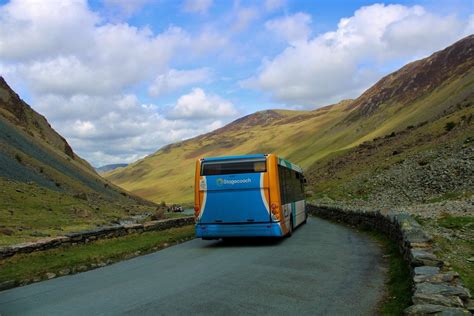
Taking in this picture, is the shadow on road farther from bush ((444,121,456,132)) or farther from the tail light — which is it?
bush ((444,121,456,132))

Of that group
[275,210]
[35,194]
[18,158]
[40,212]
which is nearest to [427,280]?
[275,210]

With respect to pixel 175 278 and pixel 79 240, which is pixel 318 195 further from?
pixel 175 278

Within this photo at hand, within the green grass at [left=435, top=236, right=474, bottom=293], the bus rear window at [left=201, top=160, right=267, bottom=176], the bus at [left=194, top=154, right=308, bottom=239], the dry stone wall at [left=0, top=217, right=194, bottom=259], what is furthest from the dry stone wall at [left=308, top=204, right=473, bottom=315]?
the dry stone wall at [left=0, top=217, right=194, bottom=259]

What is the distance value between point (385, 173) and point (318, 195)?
9407 millimetres

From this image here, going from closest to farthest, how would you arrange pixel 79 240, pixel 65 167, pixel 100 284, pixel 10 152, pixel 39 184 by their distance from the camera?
pixel 100 284 → pixel 79 240 → pixel 39 184 → pixel 10 152 → pixel 65 167

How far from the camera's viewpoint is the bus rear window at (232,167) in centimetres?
1809

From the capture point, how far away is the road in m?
8.22

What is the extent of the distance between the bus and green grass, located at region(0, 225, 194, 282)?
2.62 metres

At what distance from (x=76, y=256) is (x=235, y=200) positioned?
19.5 ft

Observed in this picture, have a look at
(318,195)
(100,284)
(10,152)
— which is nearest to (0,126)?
(10,152)

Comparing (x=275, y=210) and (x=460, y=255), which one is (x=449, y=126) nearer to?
(x=275, y=210)

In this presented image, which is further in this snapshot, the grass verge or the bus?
the bus

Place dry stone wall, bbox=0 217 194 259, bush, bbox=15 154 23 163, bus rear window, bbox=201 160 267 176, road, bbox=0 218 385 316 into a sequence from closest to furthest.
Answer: road, bbox=0 218 385 316 < dry stone wall, bbox=0 217 194 259 < bus rear window, bbox=201 160 267 176 < bush, bbox=15 154 23 163

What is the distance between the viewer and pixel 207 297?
8844 millimetres
